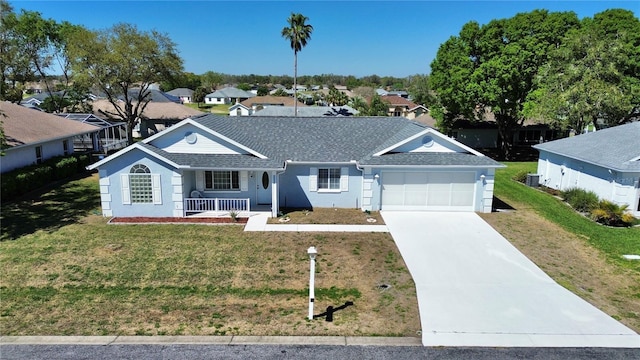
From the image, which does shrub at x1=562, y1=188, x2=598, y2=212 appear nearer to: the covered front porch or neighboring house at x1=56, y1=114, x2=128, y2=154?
the covered front porch

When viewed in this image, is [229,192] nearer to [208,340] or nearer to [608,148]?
[208,340]

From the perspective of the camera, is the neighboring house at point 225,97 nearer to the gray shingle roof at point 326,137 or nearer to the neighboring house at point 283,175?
the gray shingle roof at point 326,137

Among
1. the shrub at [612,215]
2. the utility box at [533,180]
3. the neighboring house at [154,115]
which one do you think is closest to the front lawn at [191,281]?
the shrub at [612,215]

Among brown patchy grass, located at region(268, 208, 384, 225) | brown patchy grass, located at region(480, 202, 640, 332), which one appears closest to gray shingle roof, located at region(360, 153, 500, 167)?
brown patchy grass, located at region(268, 208, 384, 225)

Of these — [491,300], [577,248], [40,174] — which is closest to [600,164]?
[577,248]

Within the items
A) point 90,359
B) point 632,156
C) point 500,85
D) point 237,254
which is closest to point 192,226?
point 237,254

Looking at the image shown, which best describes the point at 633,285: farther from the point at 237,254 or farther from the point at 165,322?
the point at 165,322
